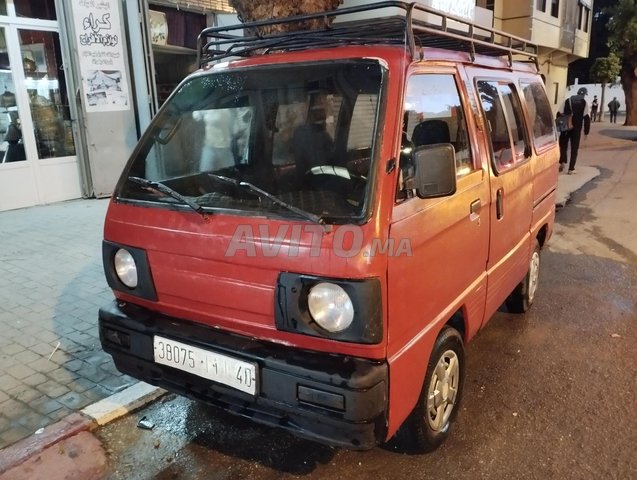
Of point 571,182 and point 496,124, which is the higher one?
point 496,124

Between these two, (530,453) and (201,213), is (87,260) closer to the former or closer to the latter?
(201,213)

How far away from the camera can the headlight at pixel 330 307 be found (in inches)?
88.1

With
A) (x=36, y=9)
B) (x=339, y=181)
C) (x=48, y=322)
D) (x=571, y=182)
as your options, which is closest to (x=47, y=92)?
(x=36, y=9)

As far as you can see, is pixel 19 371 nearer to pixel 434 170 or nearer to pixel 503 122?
pixel 434 170

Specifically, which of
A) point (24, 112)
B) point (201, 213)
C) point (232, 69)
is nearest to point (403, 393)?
point (201, 213)

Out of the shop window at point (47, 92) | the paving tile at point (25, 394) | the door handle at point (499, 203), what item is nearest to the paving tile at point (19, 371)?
the paving tile at point (25, 394)

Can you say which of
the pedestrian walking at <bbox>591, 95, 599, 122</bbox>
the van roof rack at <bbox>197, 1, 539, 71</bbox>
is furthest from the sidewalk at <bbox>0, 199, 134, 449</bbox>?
the pedestrian walking at <bbox>591, 95, 599, 122</bbox>

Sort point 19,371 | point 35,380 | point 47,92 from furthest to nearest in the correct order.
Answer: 1. point 47,92
2. point 19,371
3. point 35,380

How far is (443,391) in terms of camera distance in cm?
295

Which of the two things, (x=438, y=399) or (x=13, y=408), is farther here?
(x=13, y=408)

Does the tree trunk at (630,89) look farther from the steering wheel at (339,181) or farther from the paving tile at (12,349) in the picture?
the paving tile at (12,349)

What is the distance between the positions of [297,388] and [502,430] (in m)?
1.52

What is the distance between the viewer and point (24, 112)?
26.8ft

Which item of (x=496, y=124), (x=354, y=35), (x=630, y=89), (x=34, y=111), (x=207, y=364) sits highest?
(x=354, y=35)
